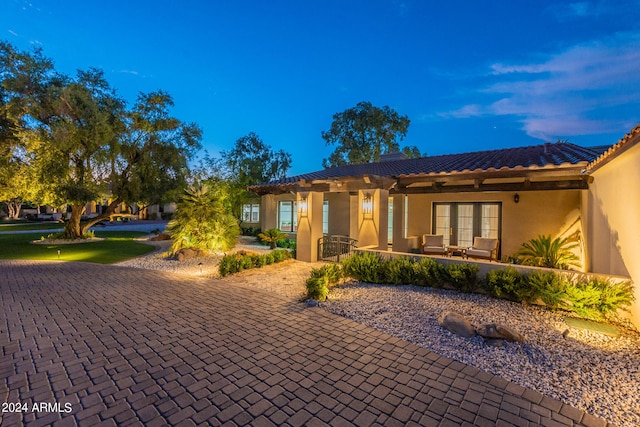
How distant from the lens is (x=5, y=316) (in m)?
5.56

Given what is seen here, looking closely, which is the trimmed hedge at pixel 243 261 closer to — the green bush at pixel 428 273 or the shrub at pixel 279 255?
the shrub at pixel 279 255

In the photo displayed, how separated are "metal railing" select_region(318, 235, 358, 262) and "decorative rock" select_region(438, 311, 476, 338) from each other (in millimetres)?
6512

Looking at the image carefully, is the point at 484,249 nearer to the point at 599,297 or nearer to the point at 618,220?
the point at 618,220

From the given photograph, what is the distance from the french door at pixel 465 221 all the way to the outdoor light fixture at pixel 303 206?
5.28 meters

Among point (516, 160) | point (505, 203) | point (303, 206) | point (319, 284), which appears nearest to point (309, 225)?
point (303, 206)

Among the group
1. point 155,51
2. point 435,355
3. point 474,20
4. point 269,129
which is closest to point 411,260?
point 435,355

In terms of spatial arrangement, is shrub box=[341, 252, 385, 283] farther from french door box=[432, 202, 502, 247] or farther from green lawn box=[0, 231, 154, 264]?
green lawn box=[0, 231, 154, 264]

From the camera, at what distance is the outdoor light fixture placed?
1134 cm

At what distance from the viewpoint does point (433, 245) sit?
1074 cm

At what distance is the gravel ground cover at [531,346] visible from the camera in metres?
3.13

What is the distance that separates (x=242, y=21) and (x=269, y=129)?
47946 millimetres

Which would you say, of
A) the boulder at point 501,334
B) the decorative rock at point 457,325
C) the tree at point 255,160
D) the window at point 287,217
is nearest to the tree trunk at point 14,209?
the tree at point 255,160

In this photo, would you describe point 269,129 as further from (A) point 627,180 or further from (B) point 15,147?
(A) point 627,180

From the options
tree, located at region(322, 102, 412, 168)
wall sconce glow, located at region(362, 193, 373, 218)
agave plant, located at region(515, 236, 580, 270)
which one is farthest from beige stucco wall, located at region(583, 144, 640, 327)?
tree, located at region(322, 102, 412, 168)
